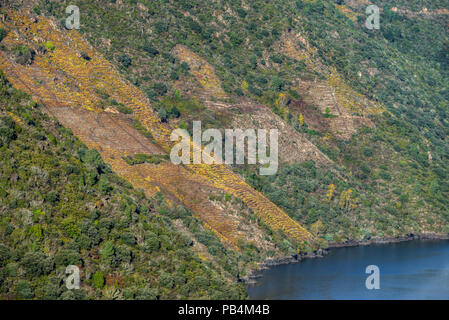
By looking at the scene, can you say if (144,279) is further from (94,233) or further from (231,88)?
(231,88)

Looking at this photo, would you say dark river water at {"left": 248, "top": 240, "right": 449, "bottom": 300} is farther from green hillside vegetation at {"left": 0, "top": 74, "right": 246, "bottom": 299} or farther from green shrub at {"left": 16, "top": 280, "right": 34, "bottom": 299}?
green shrub at {"left": 16, "top": 280, "right": 34, "bottom": 299}

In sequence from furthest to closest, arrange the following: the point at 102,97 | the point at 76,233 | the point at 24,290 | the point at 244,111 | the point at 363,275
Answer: the point at 244,111
the point at 102,97
the point at 363,275
the point at 76,233
the point at 24,290

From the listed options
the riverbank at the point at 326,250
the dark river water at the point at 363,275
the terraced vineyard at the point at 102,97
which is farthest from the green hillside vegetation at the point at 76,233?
the terraced vineyard at the point at 102,97

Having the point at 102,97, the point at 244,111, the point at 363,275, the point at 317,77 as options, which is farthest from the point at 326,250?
the point at 317,77

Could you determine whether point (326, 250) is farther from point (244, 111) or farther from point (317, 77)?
point (317, 77)

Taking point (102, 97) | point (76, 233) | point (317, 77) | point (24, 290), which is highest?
point (317, 77)

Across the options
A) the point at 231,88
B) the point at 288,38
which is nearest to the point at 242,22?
the point at 288,38

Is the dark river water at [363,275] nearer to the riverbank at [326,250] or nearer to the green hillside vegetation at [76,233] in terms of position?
the riverbank at [326,250]
